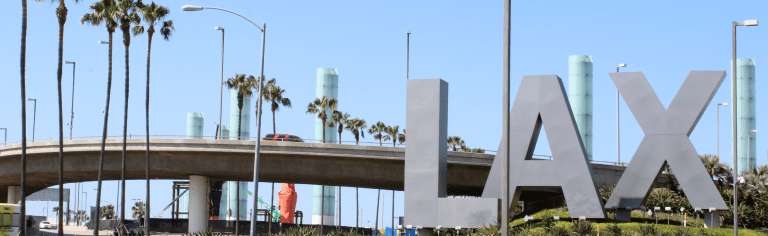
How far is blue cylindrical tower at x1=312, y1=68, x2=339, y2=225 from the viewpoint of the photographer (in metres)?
80.8

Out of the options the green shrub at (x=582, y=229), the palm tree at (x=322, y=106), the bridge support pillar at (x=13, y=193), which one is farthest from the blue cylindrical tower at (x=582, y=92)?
the bridge support pillar at (x=13, y=193)

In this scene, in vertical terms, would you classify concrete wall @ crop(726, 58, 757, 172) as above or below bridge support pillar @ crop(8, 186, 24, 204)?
above

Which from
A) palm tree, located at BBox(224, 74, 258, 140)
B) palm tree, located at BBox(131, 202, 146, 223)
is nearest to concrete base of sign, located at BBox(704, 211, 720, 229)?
palm tree, located at BBox(224, 74, 258, 140)

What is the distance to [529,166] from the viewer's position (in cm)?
3269

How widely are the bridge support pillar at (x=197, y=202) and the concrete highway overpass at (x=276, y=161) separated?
34.9 inches

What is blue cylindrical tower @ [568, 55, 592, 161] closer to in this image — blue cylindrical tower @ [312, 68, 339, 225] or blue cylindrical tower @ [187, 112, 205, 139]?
blue cylindrical tower @ [312, 68, 339, 225]

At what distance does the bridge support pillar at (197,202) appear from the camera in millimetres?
52969

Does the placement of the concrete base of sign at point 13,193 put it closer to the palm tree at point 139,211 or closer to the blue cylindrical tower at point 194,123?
the blue cylindrical tower at point 194,123

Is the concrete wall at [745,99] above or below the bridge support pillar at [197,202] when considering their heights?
above

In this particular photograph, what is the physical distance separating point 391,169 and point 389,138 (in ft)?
132

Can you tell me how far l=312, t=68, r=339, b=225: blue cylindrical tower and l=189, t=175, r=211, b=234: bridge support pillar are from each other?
1062 inches

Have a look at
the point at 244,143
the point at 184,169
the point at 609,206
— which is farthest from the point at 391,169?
the point at 609,206

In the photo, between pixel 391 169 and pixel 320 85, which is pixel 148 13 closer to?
pixel 391 169

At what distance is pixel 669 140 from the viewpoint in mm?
32688
